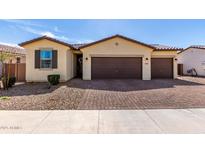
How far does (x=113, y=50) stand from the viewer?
62.7ft

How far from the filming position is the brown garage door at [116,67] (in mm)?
19391

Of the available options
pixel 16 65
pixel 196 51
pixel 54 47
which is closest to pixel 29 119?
pixel 54 47

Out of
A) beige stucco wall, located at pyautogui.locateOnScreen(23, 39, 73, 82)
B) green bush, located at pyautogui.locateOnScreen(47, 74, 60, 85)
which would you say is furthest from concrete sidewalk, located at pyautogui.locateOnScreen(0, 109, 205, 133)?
beige stucco wall, located at pyautogui.locateOnScreen(23, 39, 73, 82)

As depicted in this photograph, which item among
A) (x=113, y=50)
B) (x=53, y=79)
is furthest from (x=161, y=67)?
(x=53, y=79)

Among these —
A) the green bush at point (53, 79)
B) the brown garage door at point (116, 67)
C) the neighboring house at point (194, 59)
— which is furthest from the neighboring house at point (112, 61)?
the neighboring house at point (194, 59)

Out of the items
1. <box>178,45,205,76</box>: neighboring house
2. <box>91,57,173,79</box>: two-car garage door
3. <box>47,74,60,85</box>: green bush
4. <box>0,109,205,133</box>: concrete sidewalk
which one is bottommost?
<box>0,109,205,133</box>: concrete sidewalk

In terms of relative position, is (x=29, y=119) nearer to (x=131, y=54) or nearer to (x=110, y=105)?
(x=110, y=105)

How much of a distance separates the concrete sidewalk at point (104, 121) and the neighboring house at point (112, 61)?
996 cm

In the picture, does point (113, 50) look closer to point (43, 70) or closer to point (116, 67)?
point (116, 67)

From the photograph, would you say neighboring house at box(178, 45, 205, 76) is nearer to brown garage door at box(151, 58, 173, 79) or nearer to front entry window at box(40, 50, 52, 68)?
brown garage door at box(151, 58, 173, 79)

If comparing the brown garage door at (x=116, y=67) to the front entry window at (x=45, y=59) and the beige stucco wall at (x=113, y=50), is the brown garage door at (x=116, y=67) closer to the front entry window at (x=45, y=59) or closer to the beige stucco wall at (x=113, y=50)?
the beige stucco wall at (x=113, y=50)

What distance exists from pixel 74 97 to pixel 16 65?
34.3 feet

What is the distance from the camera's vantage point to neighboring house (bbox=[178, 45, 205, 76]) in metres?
27.0
